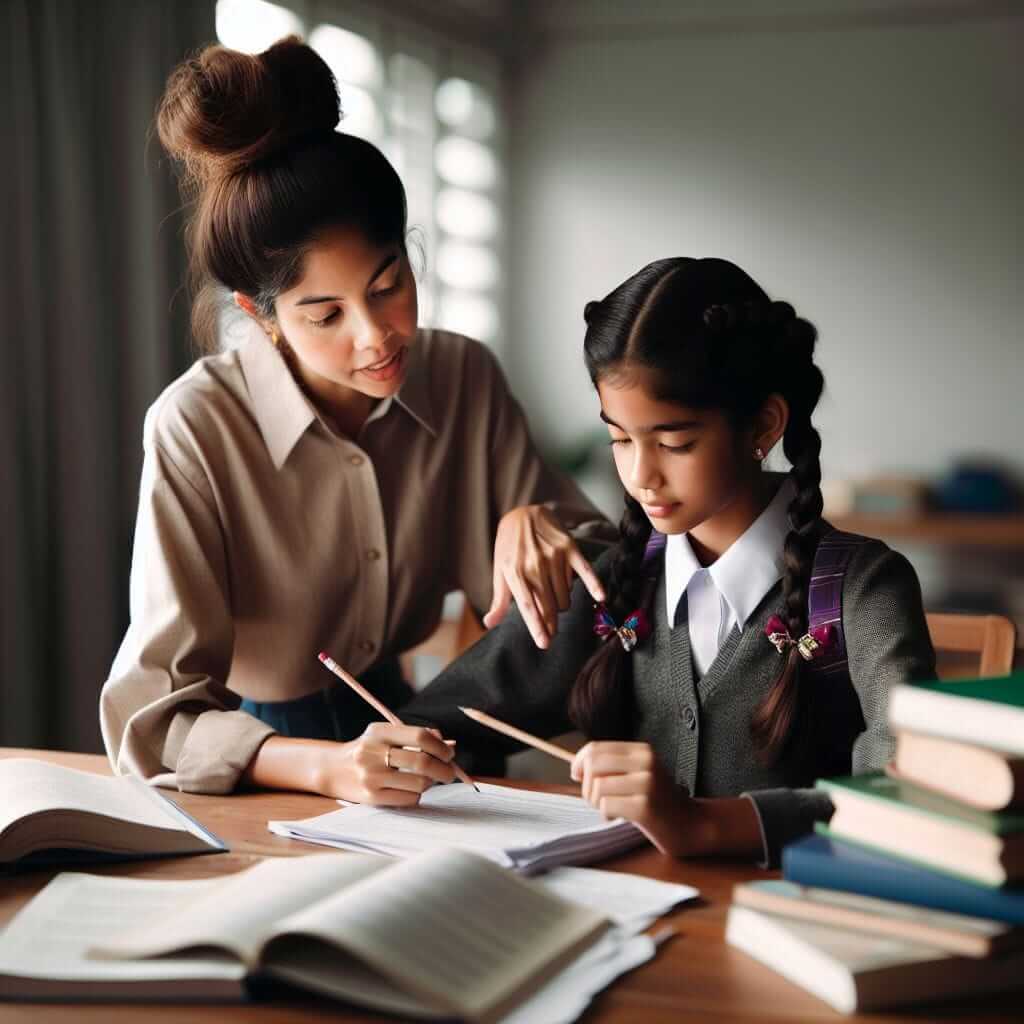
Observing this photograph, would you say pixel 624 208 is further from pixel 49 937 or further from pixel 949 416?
pixel 49 937

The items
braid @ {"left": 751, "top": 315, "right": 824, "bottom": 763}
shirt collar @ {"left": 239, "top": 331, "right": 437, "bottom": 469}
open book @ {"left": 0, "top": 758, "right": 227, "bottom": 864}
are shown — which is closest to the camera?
open book @ {"left": 0, "top": 758, "right": 227, "bottom": 864}

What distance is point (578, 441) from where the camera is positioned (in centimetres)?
558

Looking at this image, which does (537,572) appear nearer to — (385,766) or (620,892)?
(385,766)

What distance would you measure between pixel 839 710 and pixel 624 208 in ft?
14.3

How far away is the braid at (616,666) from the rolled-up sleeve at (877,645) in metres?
0.26

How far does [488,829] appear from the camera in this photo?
1.22 meters

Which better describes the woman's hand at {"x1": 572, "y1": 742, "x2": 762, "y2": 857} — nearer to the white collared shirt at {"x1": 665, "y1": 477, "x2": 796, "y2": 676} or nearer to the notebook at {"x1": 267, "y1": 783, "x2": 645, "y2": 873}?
the notebook at {"x1": 267, "y1": 783, "x2": 645, "y2": 873}

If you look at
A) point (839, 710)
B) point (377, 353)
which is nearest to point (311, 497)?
point (377, 353)

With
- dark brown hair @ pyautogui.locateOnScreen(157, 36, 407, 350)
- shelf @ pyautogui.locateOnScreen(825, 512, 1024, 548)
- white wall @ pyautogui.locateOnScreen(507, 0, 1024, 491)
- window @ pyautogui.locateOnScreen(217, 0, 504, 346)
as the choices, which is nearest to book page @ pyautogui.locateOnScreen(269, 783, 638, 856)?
dark brown hair @ pyautogui.locateOnScreen(157, 36, 407, 350)

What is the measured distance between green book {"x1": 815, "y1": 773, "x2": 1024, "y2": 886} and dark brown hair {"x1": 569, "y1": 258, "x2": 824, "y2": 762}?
408mm

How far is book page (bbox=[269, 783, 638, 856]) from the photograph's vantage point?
3.88 ft

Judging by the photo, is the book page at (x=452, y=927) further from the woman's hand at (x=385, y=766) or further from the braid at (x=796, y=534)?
the braid at (x=796, y=534)

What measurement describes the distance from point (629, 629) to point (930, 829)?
2.03 ft

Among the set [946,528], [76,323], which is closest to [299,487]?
[76,323]
